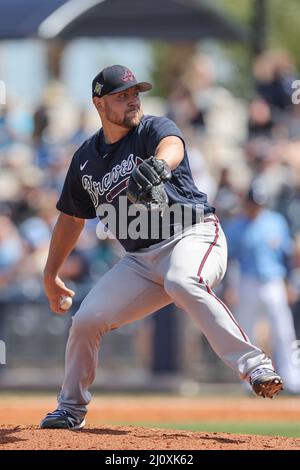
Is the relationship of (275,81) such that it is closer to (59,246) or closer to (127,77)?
(59,246)

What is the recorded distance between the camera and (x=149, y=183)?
5.30 meters

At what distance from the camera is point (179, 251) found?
578 cm

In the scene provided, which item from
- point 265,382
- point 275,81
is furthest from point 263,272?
point 265,382

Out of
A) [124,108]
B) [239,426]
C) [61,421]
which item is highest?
[124,108]

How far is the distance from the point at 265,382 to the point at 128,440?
767 millimetres

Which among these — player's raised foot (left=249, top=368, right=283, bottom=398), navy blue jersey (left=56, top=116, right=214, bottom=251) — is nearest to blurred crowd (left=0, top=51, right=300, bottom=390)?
navy blue jersey (left=56, top=116, right=214, bottom=251)

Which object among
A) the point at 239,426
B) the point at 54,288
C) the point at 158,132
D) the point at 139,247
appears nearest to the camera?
the point at 158,132

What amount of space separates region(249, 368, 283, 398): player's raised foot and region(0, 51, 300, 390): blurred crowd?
6.14 meters

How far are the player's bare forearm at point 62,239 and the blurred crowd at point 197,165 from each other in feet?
17.4

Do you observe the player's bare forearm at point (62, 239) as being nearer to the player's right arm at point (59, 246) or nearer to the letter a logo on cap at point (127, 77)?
the player's right arm at point (59, 246)

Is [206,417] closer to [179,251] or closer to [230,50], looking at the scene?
[179,251]

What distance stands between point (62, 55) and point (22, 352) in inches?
456

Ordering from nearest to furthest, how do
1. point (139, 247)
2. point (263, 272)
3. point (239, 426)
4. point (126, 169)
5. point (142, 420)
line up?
1. point (126, 169)
2. point (139, 247)
3. point (239, 426)
4. point (142, 420)
5. point (263, 272)

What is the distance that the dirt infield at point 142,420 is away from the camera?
5.45 metres
